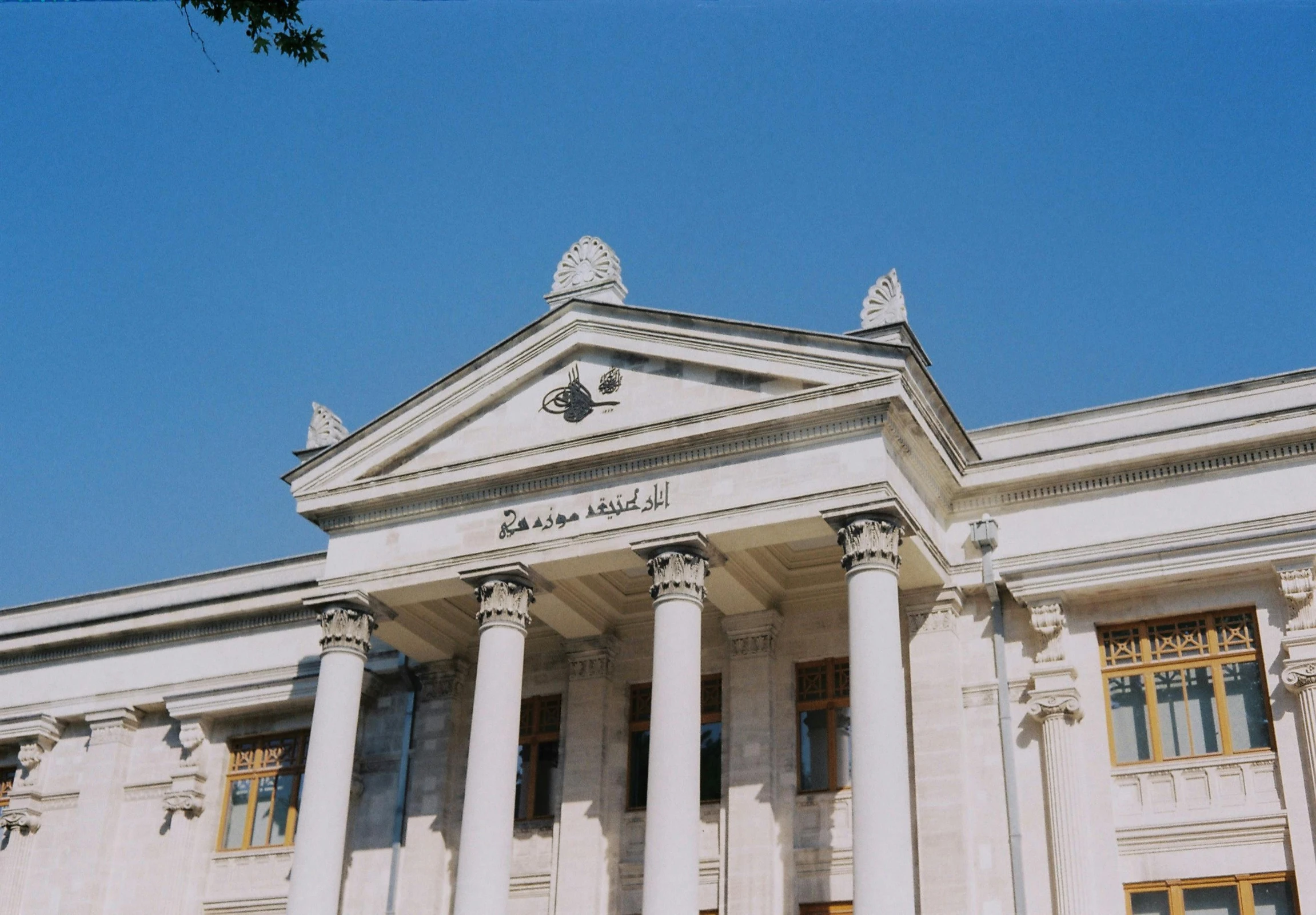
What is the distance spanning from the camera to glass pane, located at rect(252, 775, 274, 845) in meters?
30.7

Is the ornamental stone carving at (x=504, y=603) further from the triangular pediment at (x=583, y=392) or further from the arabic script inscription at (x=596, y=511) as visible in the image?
the triangular pediment at (x=583, y=392)

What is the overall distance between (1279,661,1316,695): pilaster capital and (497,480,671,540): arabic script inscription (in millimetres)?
9660

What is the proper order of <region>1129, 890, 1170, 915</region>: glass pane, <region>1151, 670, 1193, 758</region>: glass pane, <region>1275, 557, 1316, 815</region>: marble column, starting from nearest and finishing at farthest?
<region>1275, 557, 1316, 815</region>: marble column, <region>1129, 890, 1170, 915</region>: glass pane, <region>1151, 670, 1193, 758</region>: glass pane

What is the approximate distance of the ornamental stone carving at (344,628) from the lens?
27.0 m

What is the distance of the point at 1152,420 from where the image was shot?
86.9 feet

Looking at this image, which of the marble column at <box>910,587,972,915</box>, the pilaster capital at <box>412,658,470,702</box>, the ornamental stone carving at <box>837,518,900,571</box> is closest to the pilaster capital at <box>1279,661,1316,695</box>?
the marble column at <box>910,587,972,915</box>

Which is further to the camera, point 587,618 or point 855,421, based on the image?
point 587,618

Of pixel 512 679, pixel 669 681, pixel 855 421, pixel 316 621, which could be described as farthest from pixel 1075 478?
pixel 316 621

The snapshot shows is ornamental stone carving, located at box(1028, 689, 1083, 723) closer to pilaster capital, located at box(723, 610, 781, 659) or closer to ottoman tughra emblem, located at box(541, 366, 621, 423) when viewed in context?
pilaster capital, located at box(723, 610, 781, 659)

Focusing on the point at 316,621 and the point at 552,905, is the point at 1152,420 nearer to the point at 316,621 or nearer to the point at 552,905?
the point at 552,905

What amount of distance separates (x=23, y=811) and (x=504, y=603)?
13578mm

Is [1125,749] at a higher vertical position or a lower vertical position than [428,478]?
lower

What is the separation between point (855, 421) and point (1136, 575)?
5.15 m

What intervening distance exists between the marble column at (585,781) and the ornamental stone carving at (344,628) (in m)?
3.83
